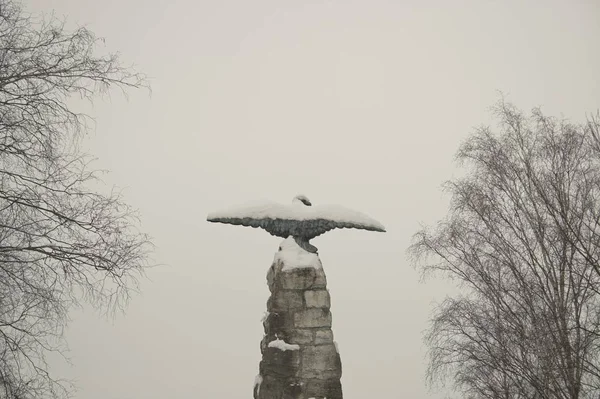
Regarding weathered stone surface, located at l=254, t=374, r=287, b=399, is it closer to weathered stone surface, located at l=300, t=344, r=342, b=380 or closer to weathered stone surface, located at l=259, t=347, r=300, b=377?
weathered stone surface, located at l=259, t=347, r=300, b=377

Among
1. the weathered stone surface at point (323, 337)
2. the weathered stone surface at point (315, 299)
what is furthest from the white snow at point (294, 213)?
the weathered stone surface at point (323, 337)

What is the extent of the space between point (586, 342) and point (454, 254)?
8.13 feet

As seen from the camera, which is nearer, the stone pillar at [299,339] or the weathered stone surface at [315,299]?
the stone pillar at [299,339]

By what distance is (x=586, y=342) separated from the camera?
6.50 metres

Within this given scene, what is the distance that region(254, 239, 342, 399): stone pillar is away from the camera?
4469 mm

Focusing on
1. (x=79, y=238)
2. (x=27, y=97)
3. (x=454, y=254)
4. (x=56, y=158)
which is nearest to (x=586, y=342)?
(x=454, y=254)

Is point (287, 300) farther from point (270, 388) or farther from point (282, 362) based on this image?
point (270, 388)

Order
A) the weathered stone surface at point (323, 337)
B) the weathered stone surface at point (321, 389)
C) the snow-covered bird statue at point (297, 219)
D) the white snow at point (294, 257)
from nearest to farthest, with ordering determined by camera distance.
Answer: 1. the weathered stone surface at point (321, 389)
2. the weathered stone surface at point (323, 337)
3. the white snow at point (294, 257)
4. the snow-covered bird statue at point (297, 219)

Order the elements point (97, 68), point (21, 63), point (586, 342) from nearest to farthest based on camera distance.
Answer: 1. point (21, 63)
2. point (97, 68)
3. point (586, 342)

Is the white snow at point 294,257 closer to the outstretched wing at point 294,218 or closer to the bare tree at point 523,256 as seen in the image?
the outstretched wing at point 294,218

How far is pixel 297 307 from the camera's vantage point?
460 cm

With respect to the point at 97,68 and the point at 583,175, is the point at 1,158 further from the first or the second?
the point at 583,175

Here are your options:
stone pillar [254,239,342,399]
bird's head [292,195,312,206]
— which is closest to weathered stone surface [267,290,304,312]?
stone pillar [254,239,342,399]

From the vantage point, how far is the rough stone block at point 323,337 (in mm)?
4559
